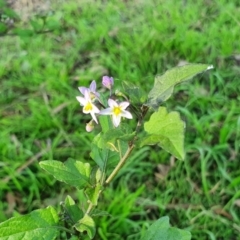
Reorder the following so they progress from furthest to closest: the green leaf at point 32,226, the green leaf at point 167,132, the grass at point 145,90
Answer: the grass at point 145,90 < the green leaf at point 32,226 < the green leaf at point 167,132

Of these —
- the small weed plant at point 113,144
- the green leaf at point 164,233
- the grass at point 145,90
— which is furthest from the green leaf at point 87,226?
the grass at point 145,90

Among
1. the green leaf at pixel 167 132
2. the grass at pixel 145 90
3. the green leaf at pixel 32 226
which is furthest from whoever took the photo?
the grass at pixel 145 90

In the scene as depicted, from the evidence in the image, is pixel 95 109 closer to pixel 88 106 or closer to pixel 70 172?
pixel 88 106

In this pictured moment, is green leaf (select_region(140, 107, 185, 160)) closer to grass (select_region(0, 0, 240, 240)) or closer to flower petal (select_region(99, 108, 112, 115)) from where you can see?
flower petal (select_region(99, 108, 112, 115))

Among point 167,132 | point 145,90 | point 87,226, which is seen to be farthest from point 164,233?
point 145,90

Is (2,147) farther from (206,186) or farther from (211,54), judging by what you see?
(211,54)

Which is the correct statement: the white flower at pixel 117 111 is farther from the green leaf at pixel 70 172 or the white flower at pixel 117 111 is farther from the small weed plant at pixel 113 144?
the green leaf at pixel 70 172

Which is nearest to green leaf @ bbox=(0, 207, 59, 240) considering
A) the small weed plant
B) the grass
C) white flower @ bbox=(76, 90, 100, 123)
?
the small weed plant
